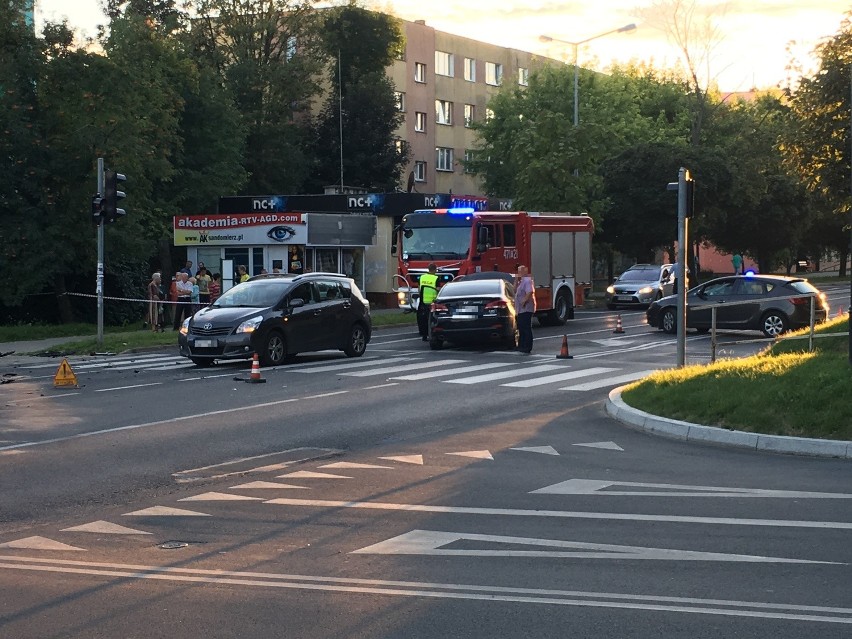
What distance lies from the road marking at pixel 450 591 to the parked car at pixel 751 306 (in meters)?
20.6

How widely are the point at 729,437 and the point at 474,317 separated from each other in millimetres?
12858

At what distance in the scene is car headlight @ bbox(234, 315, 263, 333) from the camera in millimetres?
22031

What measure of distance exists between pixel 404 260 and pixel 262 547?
2550 cm

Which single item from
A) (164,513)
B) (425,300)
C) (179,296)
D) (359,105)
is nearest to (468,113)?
(359,105)

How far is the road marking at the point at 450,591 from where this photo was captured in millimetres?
Result: 6242

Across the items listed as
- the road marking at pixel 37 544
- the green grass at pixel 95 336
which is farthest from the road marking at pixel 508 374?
the road marking at pixel 37 544

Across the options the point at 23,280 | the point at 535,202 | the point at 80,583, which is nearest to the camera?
the point at 80,583

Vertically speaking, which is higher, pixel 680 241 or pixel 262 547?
pixel 680 241

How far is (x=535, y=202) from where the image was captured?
45.6 metres

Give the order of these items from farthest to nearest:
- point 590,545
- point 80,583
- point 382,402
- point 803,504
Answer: point 382,402
point 803,504
point 590,545
point 80,583

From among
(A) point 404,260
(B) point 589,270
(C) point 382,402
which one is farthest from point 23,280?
(C) point 382,402

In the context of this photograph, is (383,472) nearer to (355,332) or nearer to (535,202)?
(355,332)

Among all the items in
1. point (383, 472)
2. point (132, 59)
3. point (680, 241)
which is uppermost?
point (132, 59)

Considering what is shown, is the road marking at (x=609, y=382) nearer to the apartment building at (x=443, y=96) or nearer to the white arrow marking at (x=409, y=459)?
the white arrow marking at (x=409, y=459)
